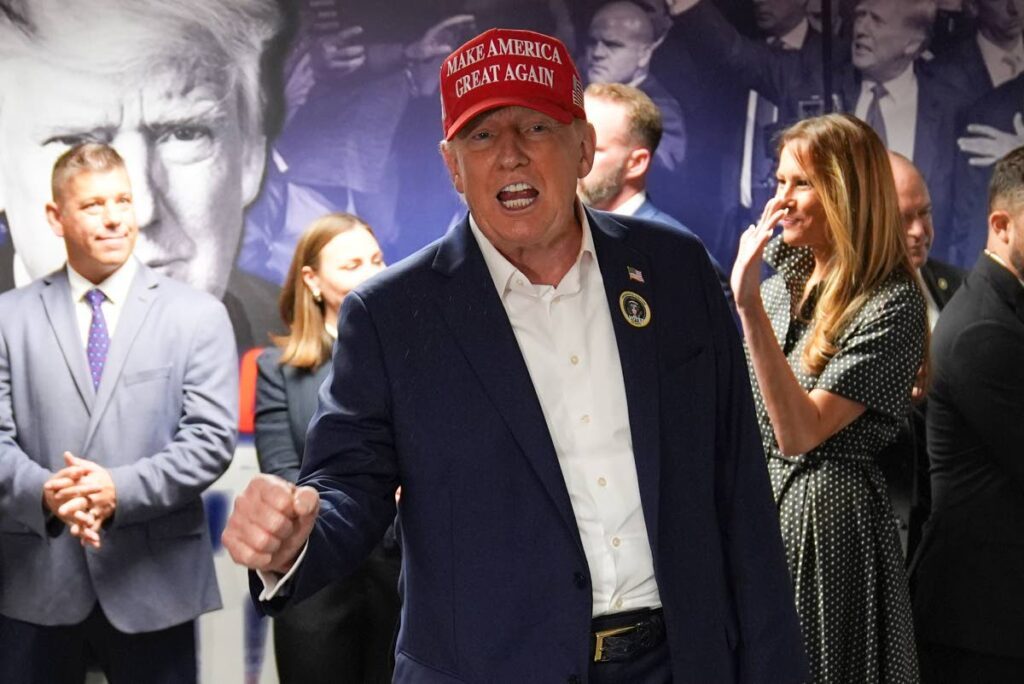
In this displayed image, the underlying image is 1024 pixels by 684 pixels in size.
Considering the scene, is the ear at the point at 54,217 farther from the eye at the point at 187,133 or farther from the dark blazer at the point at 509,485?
the dark blazer at the point at 509,485

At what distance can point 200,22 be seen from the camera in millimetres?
4621

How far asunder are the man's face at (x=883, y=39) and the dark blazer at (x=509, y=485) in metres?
2.95

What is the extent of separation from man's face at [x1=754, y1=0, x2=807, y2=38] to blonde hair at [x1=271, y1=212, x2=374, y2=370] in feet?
5.47

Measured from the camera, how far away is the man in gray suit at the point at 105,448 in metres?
3.90

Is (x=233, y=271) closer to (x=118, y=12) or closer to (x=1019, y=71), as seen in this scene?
(x=118, y=12)

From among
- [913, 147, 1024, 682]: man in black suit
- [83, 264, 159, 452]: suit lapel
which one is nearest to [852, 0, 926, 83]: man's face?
[913, 147, 1024, 682]: man in black suit

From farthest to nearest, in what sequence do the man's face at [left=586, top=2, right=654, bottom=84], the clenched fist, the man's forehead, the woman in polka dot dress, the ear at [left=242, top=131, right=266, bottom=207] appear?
the man's face at [left=586, top=2, right=654, bottom=84]
the ear at [left=242, top=131, right=266, bottom=207]
the man's forehead
the woman in polka dot dress
the clenched fist

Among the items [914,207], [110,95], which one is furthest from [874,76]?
[110,95]

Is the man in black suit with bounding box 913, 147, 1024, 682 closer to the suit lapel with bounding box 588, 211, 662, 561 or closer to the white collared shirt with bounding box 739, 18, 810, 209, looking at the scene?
the suit lapel with bounding box 588, 211, 662, 561

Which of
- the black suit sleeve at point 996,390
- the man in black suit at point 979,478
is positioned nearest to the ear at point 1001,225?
the man in black suit at point 979,478

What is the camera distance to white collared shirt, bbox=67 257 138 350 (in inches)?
163

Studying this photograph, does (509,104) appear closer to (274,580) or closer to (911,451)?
(274,580)

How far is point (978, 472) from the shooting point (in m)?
3.33

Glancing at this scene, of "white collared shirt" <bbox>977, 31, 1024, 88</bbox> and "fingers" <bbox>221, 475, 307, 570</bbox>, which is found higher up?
"white collared shirt" <bbox>977, 31, 1024, 88</bbox>
